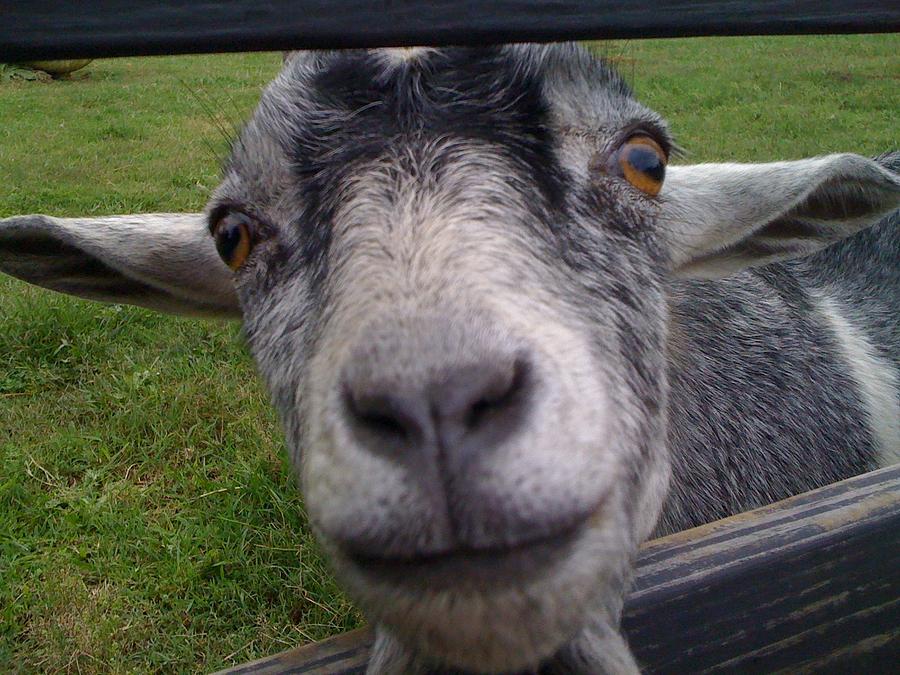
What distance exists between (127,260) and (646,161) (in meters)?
1.77

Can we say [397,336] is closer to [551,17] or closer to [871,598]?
[551,17]

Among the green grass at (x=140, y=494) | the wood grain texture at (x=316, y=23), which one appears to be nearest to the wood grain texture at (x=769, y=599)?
the wood grain texture at (x=316, y=23)

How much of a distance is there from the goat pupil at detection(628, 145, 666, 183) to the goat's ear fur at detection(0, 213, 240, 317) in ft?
4.96

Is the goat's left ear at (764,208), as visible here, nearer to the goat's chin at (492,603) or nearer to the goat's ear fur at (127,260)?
the goat's chin at (492,603)

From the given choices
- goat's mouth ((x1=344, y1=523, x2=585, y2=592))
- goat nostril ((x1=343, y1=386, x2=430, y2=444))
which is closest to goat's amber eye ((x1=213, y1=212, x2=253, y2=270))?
goat nostril ((x1=343, y1=386, x2=430, y2=444))

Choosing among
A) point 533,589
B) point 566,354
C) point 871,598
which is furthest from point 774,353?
point 533,589

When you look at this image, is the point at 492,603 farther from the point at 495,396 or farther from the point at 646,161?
the point at 646,161

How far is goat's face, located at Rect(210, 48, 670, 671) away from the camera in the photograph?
1324 mm

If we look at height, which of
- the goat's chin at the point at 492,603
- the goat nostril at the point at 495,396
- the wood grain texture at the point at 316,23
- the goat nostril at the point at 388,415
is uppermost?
the wood grain texture at the point at 316,23

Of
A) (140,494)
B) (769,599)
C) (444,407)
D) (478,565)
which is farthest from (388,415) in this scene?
(140,494)

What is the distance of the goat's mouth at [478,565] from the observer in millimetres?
1328

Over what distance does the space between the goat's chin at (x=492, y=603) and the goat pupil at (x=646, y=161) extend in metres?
1.14

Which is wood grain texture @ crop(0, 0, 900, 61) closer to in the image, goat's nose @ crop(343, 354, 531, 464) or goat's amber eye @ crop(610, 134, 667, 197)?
goat's amber eye @ crop(610, 134, 667, 197)

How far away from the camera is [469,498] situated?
50.8 inches
